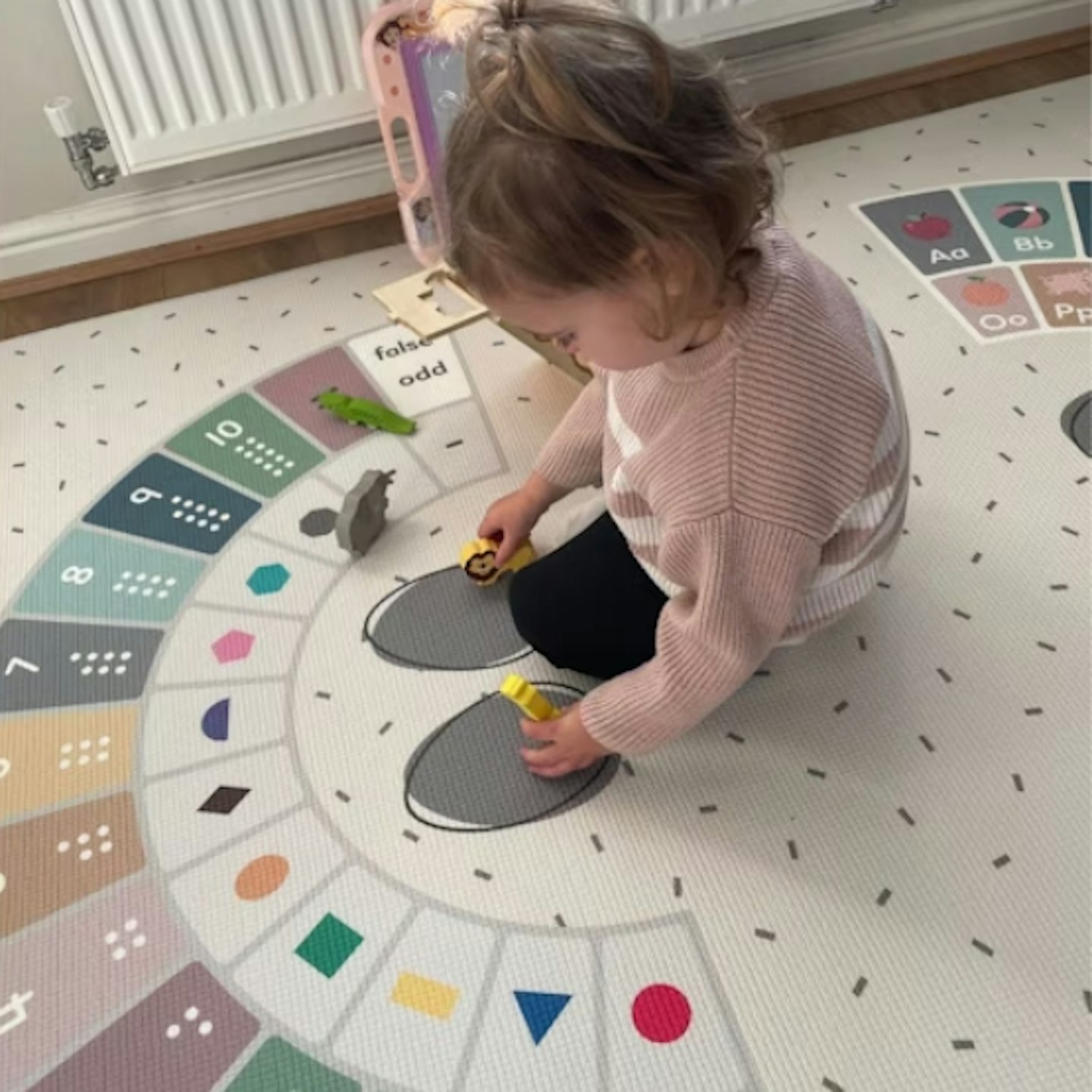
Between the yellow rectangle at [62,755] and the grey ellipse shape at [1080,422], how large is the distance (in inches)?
38.4

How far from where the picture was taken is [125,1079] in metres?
0.84

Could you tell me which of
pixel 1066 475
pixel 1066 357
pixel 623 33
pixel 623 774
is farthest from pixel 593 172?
pixel 1066 357

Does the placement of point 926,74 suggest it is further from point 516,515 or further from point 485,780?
point 485,780

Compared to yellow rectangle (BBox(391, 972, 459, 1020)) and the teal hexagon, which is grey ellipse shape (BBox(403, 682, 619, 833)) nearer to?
yellow rectangle (BBox(391, 972, 459, 1020))

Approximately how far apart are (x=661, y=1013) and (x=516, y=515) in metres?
0.47

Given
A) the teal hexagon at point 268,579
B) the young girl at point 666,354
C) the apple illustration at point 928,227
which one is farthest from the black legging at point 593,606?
the apple illustration at point 928,227

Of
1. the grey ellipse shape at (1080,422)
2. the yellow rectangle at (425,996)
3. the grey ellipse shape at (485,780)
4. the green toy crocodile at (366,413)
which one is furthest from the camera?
the green toy crocodile at (366,413)

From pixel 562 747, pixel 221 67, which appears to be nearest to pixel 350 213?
pixel 221 67

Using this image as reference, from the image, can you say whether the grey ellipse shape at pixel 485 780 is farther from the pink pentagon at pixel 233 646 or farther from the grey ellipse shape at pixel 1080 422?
the grey ellipse shape at pixel 1080 422

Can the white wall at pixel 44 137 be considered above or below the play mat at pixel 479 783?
above

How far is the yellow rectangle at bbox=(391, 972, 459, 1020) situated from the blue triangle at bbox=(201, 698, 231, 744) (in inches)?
11.4

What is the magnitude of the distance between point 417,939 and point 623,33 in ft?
2.14

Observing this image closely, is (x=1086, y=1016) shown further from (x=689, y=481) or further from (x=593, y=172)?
(x=593, y=172)

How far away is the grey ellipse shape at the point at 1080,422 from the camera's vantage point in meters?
1.18
